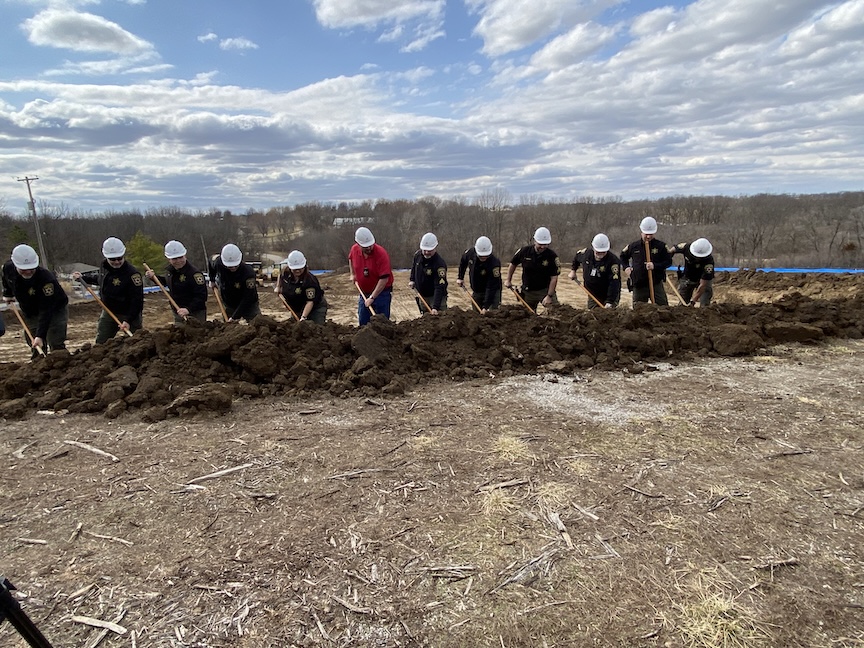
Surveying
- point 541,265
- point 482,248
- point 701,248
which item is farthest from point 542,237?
point 701,248

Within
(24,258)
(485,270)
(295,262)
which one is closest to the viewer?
(24,258)

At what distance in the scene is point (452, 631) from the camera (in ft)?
7.00

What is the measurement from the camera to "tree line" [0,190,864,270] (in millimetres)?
42906

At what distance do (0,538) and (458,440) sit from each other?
2.76 m

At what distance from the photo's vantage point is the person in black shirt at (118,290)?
255 inches

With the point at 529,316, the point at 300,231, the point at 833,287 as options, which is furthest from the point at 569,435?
the point at 300,231

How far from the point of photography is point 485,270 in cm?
765

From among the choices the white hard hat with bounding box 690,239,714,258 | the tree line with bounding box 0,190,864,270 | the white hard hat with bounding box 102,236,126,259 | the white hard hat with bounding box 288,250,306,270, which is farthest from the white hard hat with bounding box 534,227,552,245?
the tree line with bounding box 0,190,864,270

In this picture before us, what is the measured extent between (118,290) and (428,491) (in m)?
5.50

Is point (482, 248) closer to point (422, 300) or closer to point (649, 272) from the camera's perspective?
point (422, 300)

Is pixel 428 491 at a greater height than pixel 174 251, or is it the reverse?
pixel 174 251

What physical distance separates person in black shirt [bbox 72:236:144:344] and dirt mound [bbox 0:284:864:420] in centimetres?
135

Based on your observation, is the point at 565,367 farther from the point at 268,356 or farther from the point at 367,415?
the point at 268,356

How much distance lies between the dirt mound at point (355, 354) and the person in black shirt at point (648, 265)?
1.32m
